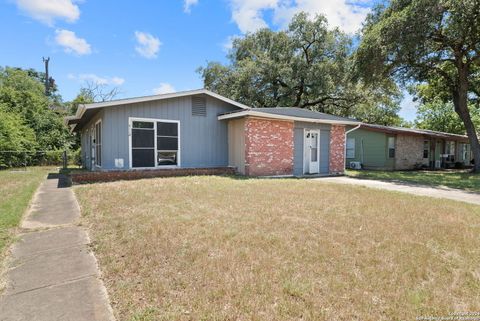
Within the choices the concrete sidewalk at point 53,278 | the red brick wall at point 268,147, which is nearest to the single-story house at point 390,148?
the red brick wall at point 268,147

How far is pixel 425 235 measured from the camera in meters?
4.37

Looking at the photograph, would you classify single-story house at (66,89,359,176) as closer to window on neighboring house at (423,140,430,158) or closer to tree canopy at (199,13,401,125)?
tree canopy at (199,13,401,125)

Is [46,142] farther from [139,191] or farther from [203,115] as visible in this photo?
[139,191]

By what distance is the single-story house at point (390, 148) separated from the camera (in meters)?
18.4

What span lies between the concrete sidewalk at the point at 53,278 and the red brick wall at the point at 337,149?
38.6 ft

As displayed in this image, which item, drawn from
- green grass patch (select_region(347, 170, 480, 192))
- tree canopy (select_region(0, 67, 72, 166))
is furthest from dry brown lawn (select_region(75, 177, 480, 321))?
tree canopy (select_region(0, 67, 72, 166))

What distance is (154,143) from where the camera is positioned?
11.0 metres

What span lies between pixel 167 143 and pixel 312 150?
673 cm

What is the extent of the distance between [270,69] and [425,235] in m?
21.8

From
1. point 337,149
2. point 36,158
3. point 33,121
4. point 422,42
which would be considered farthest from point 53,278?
point 33,121

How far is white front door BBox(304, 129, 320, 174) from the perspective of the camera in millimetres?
13305

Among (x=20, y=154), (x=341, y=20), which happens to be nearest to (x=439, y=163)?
(x=341, y=20)

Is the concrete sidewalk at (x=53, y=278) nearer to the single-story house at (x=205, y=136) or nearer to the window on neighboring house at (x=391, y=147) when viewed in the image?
the single-story house at (x=205, y=136)

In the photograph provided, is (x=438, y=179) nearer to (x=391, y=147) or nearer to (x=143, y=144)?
(x=391, y=147)
